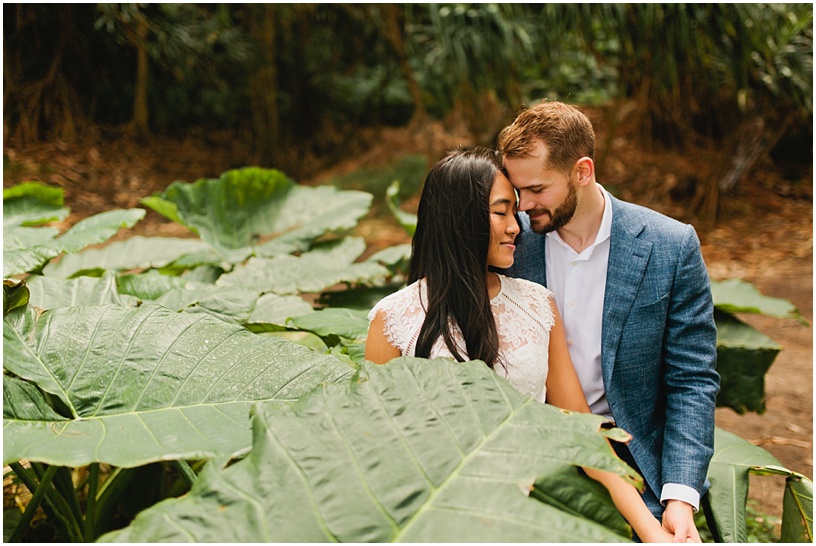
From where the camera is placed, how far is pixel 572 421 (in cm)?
97

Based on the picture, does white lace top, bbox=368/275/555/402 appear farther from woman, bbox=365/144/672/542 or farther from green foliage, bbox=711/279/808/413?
green foliage, bbox=711/279/808/413

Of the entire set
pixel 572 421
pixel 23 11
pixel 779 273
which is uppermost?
pixel 23 11

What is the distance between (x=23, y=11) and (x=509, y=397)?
24.1 ft

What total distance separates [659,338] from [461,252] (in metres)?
0.55

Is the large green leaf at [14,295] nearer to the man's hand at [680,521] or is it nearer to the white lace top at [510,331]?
the white lace top at [510,331]

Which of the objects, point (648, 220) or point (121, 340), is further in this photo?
point (648, 220)

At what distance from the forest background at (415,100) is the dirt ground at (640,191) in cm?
2

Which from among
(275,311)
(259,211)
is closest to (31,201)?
(259,211)

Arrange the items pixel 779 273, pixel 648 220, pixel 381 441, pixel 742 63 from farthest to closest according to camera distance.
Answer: pixel 742 63 → pixel 779 273 → pixel 648 220 → pixel 381 441

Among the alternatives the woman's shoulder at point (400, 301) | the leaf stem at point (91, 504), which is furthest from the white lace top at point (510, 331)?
the leaf stem at point (91, 504)

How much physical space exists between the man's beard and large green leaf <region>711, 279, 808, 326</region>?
3.15ft

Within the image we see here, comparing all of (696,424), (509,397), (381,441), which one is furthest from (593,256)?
(381,441)

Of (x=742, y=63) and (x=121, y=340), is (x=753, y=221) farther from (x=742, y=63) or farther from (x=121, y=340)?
(x=121, y=340)

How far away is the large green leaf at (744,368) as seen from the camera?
7.34ft
